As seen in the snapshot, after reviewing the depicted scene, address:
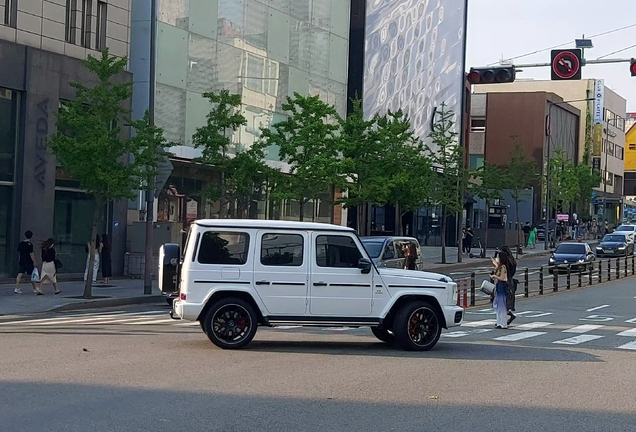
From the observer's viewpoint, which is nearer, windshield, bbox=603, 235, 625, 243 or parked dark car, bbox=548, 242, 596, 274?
parked dark car, bbox=548, 242, 596, 274

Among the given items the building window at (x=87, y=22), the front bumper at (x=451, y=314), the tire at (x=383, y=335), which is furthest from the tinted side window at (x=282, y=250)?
the building window at (x=87, y=22)

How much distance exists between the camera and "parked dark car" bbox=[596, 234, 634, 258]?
200 ft

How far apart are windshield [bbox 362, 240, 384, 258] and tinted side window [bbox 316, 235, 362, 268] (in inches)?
526

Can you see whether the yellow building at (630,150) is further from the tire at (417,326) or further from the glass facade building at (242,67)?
the tire at (417,326)

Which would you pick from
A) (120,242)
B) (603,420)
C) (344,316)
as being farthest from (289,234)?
(120,242)

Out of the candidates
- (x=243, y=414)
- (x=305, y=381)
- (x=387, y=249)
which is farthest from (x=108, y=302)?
(x=243, y=414)

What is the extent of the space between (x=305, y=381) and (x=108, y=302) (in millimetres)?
14631

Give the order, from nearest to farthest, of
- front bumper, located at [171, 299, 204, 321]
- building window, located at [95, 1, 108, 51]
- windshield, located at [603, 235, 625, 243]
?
front bumper, located at [171, 299, 204, 321] → building window, located at [95, 1, 108, 51] → windshield, located at [603, 235, 625, 243]

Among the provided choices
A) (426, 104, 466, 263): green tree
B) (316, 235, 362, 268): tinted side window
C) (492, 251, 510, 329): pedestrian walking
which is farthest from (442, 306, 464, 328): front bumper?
(426, 104, 466, 263): green tree

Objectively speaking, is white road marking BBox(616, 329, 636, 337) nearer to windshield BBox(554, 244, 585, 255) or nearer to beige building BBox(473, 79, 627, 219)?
windshield BBox(554, 244, 585, 255)

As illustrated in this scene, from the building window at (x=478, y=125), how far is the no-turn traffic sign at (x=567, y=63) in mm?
75862

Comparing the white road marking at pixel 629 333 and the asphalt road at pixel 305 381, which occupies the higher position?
the asphalt road at pixel 305 381

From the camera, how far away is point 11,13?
30391mm

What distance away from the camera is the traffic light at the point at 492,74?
72.1ft
